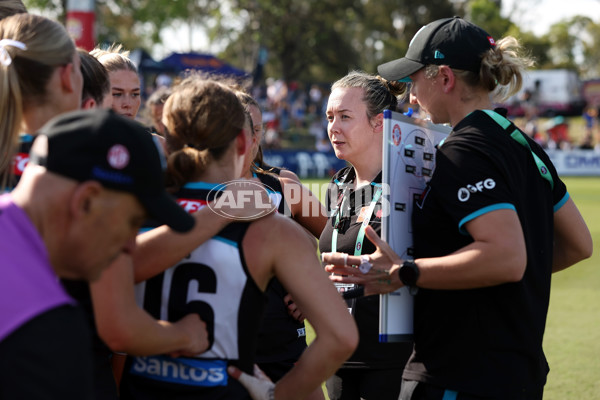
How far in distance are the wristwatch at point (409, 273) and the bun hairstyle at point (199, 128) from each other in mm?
861

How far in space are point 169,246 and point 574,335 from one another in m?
6.42

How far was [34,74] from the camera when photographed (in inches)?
91.7

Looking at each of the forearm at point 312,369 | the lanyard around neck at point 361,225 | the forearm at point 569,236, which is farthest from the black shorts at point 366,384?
the forearm at point 312,369

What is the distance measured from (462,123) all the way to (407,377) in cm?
109

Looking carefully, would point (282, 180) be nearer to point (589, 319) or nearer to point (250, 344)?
point (250, 344)

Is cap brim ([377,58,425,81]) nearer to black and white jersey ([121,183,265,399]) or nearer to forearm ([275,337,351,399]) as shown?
black and white jersey ([121,183,265,399])

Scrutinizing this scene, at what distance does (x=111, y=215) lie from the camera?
165 cm

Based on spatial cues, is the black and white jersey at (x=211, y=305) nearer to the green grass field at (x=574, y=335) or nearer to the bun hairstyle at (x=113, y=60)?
the bun hairstyle at (x=113, y=60)

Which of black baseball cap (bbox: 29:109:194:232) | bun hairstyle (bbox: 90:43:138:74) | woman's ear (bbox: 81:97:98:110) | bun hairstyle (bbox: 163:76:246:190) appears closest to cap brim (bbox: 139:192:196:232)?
black baseball cap (bbox: 29:109:194:232)

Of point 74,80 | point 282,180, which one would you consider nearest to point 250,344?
point 74,80

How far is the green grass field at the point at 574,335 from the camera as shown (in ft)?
19.0

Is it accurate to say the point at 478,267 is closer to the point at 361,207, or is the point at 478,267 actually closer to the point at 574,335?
the point at 361,207

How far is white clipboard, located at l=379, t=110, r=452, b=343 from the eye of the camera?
2783 mm

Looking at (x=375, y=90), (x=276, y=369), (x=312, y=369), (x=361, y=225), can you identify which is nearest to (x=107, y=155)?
(x=312, y=369)
